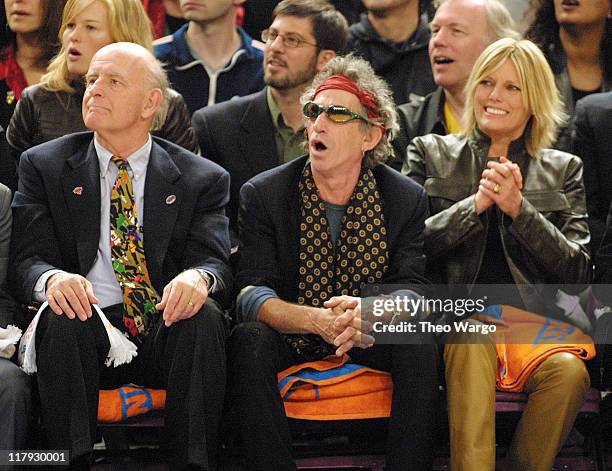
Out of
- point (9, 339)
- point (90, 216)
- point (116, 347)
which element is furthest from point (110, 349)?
point (90, 216)

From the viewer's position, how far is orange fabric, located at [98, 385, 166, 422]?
3.39m

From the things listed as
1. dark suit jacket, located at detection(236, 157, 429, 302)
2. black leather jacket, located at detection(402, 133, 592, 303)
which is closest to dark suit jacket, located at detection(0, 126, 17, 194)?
dark suit jacket, located at detection(236, 157, 429, 302)

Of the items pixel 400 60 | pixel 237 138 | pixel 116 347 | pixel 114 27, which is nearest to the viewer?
pixel 116 347

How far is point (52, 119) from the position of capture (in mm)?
4230

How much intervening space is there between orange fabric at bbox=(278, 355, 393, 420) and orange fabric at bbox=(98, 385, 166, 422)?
1.26 feet

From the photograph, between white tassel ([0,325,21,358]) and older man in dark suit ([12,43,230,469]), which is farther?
white tassel ([0,325,21,358])

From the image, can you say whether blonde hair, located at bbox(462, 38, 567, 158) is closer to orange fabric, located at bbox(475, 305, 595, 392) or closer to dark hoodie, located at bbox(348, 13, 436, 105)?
orange fabric, located at bbox(475, 305, 595, 392)

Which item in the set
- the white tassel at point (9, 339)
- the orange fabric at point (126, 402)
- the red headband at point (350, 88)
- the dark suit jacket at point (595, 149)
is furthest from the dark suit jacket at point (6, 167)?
the dark suit jacket at point (595, 149)

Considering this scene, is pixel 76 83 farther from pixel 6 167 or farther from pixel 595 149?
pixel 595 149

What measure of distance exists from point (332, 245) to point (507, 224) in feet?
2.02

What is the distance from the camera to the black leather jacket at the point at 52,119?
4234mm

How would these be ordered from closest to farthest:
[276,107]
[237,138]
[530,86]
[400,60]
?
[530,86], [237,138], [276,107], [400,60]

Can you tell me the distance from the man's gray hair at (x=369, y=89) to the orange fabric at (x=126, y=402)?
107cm

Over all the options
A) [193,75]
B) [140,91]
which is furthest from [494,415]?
[193,75]
